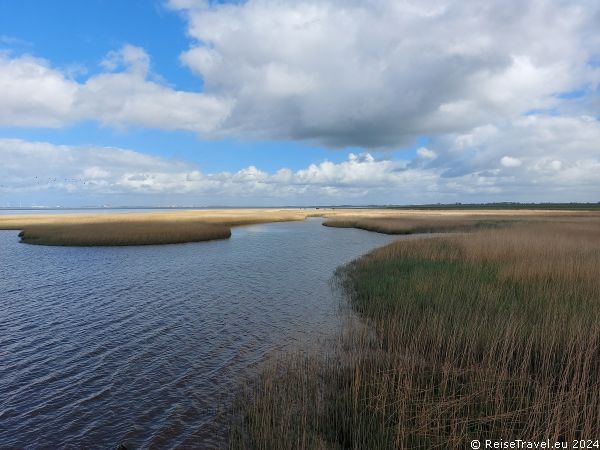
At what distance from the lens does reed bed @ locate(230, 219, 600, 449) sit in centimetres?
608

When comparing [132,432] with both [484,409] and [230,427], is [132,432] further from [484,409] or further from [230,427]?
[484,409]

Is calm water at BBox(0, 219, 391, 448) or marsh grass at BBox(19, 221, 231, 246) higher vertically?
marsh grass at BBox(19, 221, 231, 246)

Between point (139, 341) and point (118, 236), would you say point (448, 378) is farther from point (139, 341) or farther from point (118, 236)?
point (118, 236)

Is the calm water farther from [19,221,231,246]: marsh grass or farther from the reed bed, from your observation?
[19,221,231,246]: marsh grass

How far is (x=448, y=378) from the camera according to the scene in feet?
24.7

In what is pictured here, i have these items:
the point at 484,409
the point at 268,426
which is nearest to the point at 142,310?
the point at 268,426

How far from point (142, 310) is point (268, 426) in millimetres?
12178

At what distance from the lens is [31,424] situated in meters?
7.75

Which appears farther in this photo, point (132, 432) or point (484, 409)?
point (132, 432)

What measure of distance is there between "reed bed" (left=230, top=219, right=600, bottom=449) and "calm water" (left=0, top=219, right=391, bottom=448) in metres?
1.62

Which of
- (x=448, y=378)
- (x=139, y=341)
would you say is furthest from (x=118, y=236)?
(x=448, y=378)

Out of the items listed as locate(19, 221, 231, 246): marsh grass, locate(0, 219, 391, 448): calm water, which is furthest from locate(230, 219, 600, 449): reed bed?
locate(19, 221, 231, 246): marsh grass

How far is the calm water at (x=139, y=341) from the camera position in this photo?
773 cm

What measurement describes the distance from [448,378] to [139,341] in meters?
10.0
